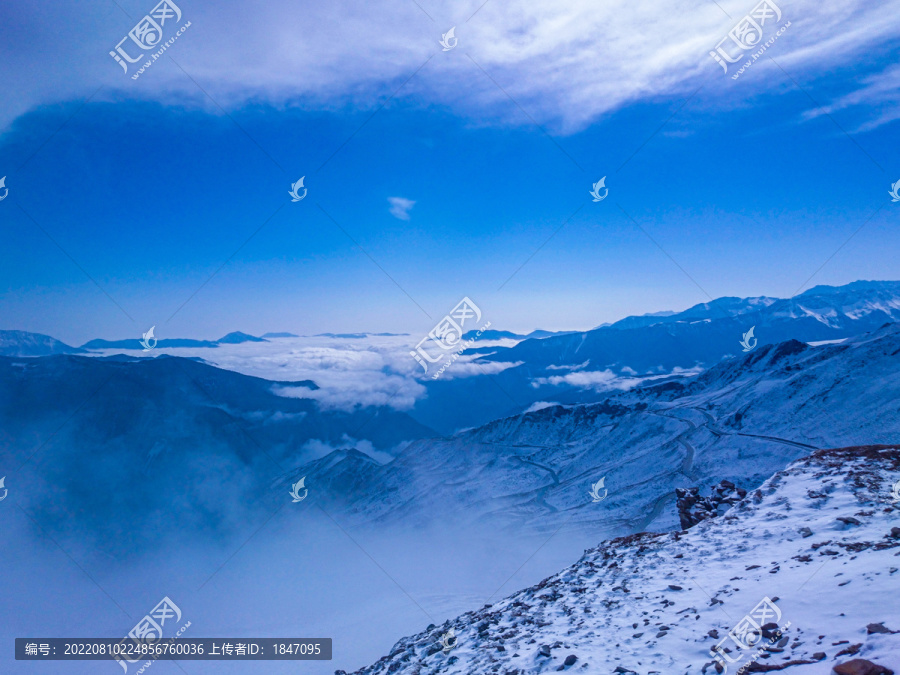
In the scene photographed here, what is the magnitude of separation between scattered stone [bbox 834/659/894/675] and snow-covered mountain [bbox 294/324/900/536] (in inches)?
2034

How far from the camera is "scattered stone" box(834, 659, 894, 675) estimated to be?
279 inches

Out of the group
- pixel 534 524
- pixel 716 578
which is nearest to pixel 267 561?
pixel 534 524

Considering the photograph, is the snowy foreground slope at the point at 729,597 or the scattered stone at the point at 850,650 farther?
the snowy foreground slope at the point at 729,597

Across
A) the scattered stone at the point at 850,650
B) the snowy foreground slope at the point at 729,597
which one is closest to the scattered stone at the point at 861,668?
the snowy foreground slope at the point at 729,597

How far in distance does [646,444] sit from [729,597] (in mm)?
92776

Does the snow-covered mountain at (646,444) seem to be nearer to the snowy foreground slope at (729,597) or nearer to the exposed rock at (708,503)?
the exposed rock at (708,503)

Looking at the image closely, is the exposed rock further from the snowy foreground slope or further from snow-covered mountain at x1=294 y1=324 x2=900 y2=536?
snow-covered mountain at x1=294 y1=324 x2=900 y2=536

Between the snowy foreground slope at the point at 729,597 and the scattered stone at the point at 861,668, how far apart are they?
78 mm

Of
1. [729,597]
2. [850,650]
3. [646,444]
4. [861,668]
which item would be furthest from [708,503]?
[646,444]

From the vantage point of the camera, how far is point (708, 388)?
408 ft

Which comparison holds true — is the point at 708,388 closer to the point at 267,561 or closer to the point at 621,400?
the point at 621,400

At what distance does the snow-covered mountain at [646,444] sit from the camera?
231 ft

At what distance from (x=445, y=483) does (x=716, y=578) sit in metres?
107

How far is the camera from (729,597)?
1270cm
